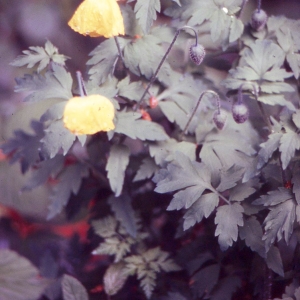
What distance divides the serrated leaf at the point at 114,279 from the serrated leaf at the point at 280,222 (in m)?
0.57

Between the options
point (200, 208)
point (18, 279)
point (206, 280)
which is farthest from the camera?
point (18, 279)

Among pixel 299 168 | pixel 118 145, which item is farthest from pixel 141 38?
pixel 299 168

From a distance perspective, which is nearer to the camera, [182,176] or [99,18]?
[99,18]

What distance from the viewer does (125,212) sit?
1533 millimetres

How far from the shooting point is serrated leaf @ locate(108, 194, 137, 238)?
149cm

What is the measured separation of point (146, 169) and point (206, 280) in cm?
44

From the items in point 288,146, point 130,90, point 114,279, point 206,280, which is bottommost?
point 114,279

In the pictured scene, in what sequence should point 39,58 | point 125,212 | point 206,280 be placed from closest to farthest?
1. point 39,58
2. point 206,280
3. point 125,212

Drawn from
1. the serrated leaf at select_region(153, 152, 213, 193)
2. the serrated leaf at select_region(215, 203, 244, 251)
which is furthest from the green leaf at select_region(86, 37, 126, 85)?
the serrated leaf at select_region(215, 203, 244, 251)

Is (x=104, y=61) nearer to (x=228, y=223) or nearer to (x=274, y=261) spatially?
(x=228, y=223)

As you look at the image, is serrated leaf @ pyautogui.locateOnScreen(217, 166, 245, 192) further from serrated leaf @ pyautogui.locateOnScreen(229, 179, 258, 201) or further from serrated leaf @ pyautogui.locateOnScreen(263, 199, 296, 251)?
serrated leaf @ pyautogui.locateOnScreen(263, 199, 296, 251)

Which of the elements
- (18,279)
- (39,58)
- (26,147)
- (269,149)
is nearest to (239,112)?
(269,149)

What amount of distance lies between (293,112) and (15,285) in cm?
135

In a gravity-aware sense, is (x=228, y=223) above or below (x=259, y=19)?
below
